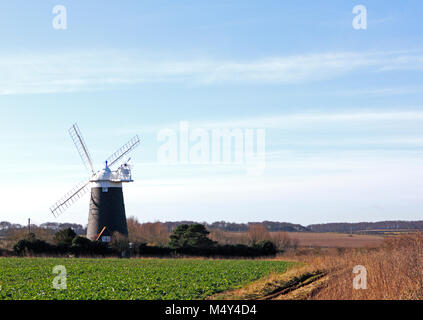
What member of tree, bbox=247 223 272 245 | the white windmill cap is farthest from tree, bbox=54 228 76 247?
tree, bbox=247 223 272 245

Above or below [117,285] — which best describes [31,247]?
below

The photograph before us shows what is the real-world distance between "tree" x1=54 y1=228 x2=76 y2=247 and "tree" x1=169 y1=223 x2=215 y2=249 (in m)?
10.7

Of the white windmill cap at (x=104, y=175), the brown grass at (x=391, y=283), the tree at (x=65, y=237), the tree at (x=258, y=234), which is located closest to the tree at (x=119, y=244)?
the tree at (x=65, y=237)

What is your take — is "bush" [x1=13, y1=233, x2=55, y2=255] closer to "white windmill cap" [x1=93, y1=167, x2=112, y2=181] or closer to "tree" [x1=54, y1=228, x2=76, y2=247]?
"tree" [x1=54, y1=228, x2=76, y2=247]

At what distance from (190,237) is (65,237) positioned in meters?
13.3

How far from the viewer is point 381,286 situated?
57.8 feet

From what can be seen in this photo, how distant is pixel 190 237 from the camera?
61.5 meters

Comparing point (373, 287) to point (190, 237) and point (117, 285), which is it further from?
point (190, 237)

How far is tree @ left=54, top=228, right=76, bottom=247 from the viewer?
56450mm

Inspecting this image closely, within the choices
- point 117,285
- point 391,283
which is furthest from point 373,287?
point 117,285

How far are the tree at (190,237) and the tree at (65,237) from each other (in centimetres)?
1072
